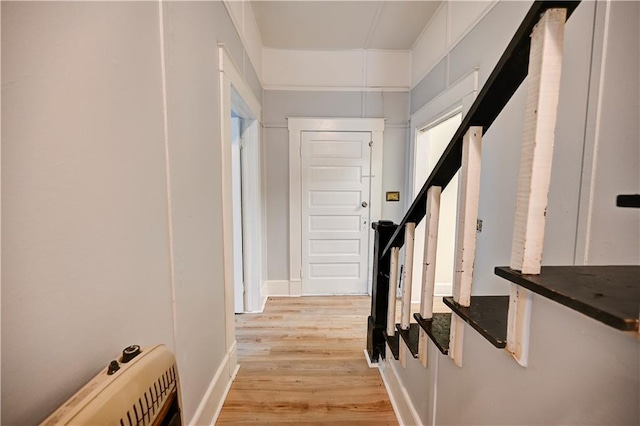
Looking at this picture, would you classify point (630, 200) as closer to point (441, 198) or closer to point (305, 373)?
point (305, 373)

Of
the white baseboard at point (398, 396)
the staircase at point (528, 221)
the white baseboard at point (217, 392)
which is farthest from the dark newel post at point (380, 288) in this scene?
the white baseboard at point (217, 392)

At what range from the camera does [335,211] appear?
3125 mm

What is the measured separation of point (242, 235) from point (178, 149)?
1.63m

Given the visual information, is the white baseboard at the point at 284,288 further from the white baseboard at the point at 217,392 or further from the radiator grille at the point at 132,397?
the radiator grille at the point at 132,397

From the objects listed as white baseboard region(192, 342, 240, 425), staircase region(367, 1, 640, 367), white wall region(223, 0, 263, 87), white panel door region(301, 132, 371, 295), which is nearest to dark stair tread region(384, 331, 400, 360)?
staircase region(367, 1, 640, 367)

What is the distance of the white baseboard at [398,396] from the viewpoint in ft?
4.53

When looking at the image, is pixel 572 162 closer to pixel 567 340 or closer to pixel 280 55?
pixel 567 340

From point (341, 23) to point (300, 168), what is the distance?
4.73 feet

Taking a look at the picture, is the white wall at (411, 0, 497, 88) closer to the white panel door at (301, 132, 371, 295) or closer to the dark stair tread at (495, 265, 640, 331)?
the white panel door at (301, 132, 371, 295)

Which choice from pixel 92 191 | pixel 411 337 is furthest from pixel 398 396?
pixel 92 191

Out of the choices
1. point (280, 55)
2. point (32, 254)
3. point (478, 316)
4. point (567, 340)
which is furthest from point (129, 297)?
point (280, 55)

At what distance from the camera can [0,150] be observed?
48cm

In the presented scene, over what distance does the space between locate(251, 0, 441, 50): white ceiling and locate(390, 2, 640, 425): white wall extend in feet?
5.67

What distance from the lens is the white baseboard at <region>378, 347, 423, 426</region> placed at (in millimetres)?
1380
